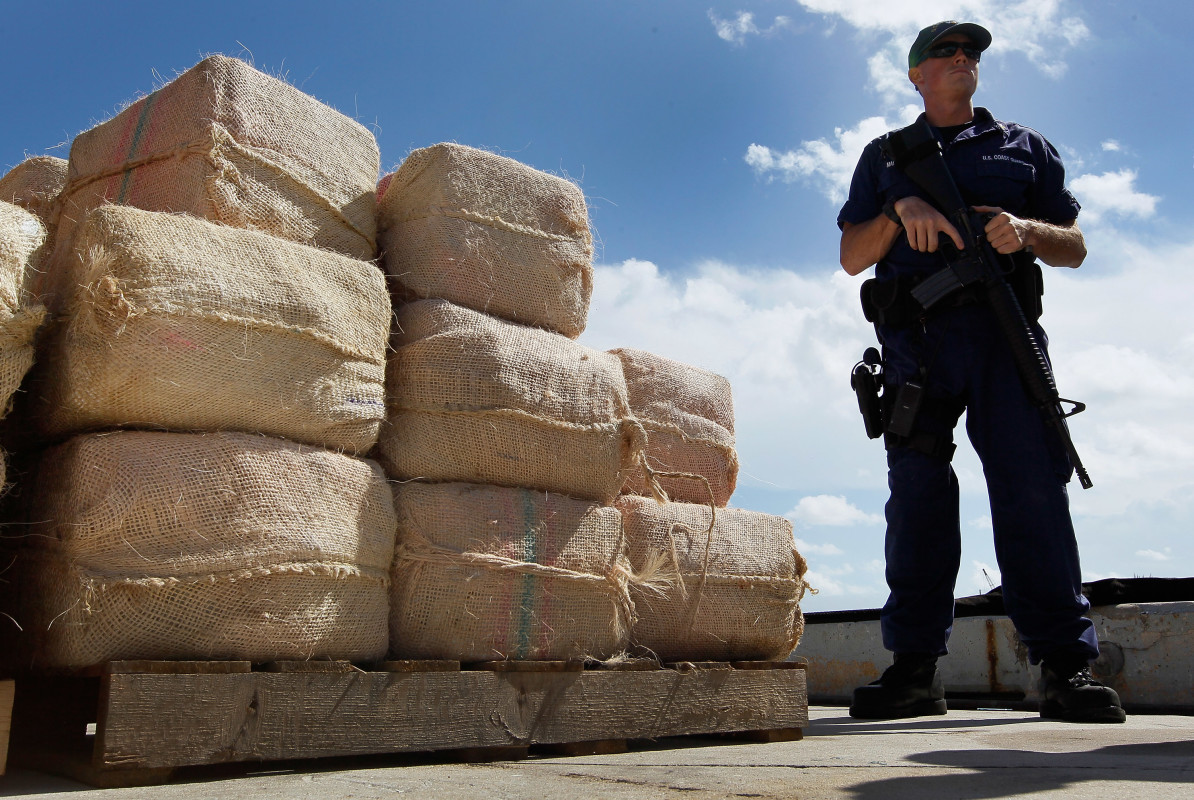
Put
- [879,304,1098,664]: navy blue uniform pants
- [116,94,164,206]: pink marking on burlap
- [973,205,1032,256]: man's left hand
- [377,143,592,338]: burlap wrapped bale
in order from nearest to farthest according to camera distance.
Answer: [116,94,164,206]: pink marking on burlap → [377,143,592,338]: burlap wrapped bale → [879,304,1098,664]: navy blue uniform pants → [973,205,1032,256]: man's left hand

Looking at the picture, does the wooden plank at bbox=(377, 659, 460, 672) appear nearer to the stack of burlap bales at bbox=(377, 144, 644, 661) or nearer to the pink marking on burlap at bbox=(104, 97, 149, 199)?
the stack of burlap bales at bbox=(377, 144, 644, 661)

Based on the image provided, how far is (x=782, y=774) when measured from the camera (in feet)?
5.55

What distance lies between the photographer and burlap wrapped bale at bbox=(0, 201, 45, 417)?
5.47ft

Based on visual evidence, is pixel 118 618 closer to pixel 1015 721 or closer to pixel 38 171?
pixel 38 171

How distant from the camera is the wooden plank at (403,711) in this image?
1.62 metres

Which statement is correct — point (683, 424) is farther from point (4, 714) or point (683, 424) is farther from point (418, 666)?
point (4, 714)

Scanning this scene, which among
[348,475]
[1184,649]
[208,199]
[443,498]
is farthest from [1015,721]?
[208,199]

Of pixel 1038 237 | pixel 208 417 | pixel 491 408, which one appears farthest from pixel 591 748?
pixel 1038 237

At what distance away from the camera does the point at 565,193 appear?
2.49m

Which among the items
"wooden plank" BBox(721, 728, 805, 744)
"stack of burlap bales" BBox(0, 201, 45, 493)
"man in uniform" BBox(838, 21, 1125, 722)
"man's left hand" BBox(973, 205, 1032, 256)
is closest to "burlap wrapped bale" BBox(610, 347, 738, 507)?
"man in uniform" BBox(838, 21, 1125, 722)

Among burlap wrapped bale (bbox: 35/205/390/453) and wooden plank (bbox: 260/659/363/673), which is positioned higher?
burlap wrapped bale (bbox: 35/205/390/453)

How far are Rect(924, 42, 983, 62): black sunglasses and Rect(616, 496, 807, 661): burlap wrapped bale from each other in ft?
5.08

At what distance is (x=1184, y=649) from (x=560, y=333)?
2810mm

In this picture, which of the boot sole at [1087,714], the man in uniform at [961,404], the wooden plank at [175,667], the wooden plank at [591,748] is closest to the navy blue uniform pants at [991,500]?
the man in uniform at [961,404]
